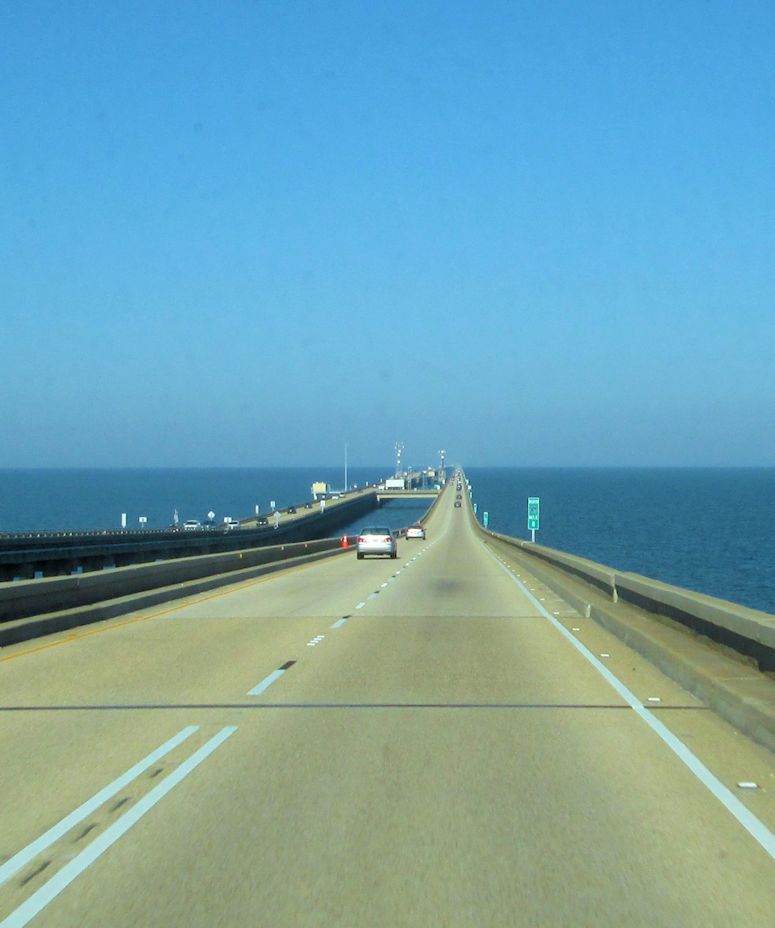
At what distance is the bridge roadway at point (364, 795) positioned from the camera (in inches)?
229

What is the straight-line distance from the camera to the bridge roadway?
582cm

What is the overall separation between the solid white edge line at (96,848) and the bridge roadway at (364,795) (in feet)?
0.06

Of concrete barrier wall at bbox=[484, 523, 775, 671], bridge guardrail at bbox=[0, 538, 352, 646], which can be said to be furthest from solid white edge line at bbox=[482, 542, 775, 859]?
bridge guardrail at bbox=[0, 538, 352, 646]

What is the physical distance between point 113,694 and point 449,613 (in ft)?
37.8

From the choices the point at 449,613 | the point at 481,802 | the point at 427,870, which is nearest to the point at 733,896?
the point at 427,870

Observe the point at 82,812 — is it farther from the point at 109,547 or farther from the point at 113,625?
the point at 109,547

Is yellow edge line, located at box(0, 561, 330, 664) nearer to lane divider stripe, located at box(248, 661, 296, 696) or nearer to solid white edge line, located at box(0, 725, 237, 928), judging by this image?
lane divider stripe, located at box(248, 661, 296, 696)

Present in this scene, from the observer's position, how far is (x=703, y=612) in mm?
13633

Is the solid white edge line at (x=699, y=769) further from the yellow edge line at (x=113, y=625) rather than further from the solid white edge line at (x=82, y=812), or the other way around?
the yellow edge line at (x=113, y=625)

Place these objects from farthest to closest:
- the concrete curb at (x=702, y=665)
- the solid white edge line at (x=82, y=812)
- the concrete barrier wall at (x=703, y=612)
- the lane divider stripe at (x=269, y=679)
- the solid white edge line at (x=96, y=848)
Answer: the lane divider stripe at (x=269, y=679)
the concrete barrier wall at (x=703, y=612)
the concrete curb at (x=702, y=665)
the solid white edge line at (x=82, y=812)
the solid white edge line at (x=96, y=848)

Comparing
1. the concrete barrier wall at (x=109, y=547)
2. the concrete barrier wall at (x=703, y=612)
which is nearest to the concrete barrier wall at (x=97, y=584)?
the concrete barrier wall at (x=703, y=612)

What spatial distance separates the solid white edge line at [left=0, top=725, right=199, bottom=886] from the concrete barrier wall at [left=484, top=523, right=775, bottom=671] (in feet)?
16.9

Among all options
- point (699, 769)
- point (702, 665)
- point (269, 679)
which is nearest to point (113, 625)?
point (269, 679)

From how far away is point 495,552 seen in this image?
62281 mm
